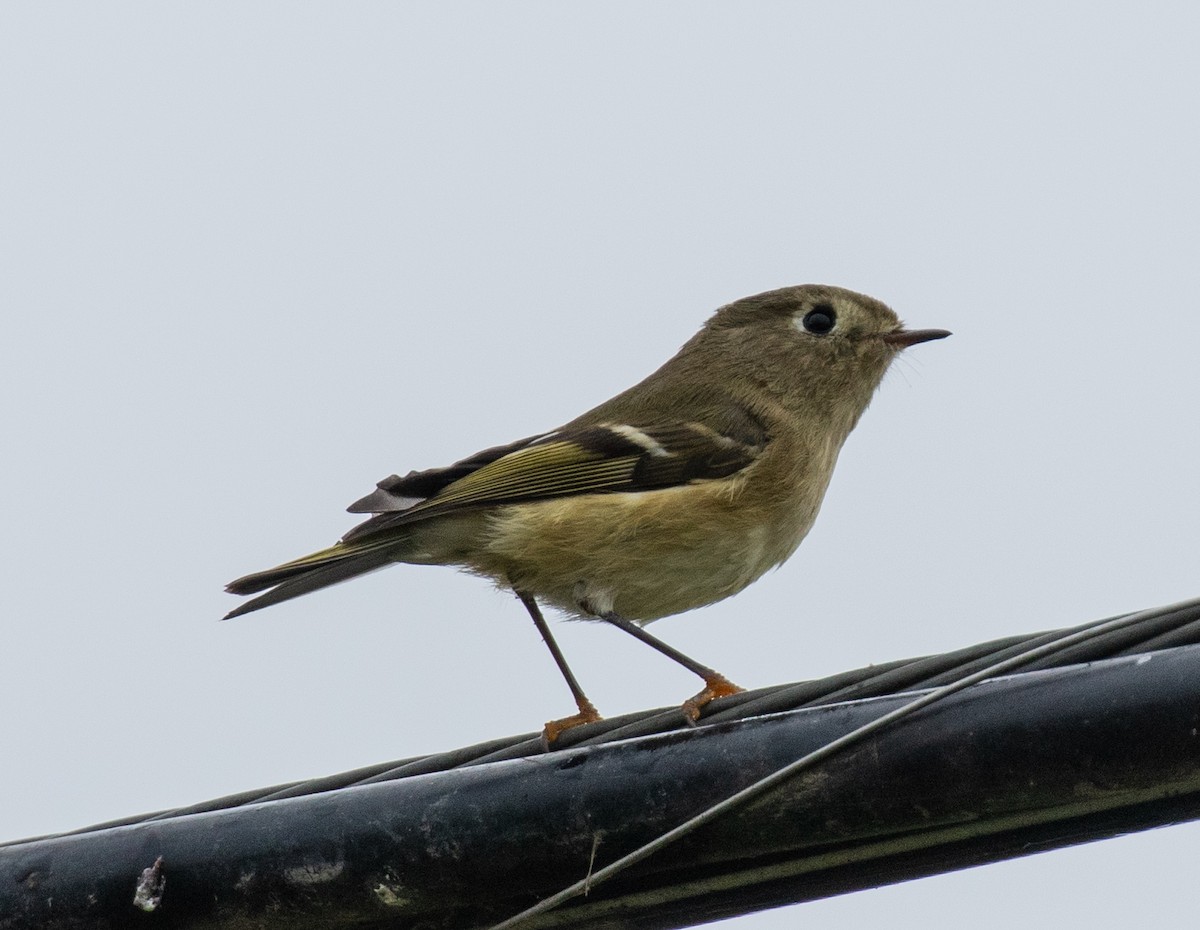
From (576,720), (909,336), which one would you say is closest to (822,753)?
(576,720)

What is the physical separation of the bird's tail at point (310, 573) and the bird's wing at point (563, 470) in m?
0.07

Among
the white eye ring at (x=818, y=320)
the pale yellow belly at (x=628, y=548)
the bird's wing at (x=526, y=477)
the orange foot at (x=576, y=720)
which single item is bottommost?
the orange foot at (x=576, y=720)

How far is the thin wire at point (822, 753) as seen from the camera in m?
2.44

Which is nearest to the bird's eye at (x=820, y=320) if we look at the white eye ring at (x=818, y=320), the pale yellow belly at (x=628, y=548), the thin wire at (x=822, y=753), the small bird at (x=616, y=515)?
the white eye ring at (x=818, y=320)

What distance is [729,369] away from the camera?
19.4 ft

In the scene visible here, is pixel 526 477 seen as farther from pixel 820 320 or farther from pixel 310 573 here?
pixel 820 320

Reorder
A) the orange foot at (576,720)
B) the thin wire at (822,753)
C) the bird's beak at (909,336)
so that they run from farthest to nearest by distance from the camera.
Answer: the bird's beak at (909,336)
the orange foot at (576,720)
the thin wire at (822,753)

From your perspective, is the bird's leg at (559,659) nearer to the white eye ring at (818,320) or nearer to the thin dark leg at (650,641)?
the thin dark leg at (650,641)

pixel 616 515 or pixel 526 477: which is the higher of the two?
pixel 526 477

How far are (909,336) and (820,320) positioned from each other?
0.34 m

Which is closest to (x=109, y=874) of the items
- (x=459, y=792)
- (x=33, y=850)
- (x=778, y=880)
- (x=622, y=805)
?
(x=33, y=850)

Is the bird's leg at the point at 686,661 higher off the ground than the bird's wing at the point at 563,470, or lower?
lower

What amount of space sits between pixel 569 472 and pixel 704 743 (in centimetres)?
243

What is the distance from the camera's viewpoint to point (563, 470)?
5066 millimetres
